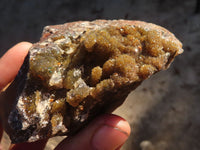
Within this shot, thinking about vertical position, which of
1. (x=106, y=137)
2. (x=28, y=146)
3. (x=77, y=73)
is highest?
(x=77, y=73)

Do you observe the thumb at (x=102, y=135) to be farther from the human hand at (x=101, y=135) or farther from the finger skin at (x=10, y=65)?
the finger skin at (x=10, y=65)

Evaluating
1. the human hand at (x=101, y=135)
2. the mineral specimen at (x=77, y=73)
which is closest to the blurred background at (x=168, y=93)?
the human hand at (x=101, y=135)

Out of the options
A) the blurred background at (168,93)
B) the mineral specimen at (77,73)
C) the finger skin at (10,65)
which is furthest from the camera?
the blurred background at (168,93)

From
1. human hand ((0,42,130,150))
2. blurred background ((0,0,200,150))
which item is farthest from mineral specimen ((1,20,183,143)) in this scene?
blurred background ((0,0,200,150))

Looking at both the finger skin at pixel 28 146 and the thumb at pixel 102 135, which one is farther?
the finger skin at pixel 28 146

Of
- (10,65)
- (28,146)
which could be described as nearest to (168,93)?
(28,146)

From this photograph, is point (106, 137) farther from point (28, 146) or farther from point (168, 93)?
point (168, 93)

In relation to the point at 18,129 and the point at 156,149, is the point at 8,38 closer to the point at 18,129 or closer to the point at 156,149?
the point at 18,129

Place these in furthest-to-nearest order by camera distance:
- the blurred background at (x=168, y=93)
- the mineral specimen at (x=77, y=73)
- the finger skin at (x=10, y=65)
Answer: the blurred background at (x=168, y=93), the finger skin at (x=10, y=65), the mineral specimen at (x=77, y=73)
